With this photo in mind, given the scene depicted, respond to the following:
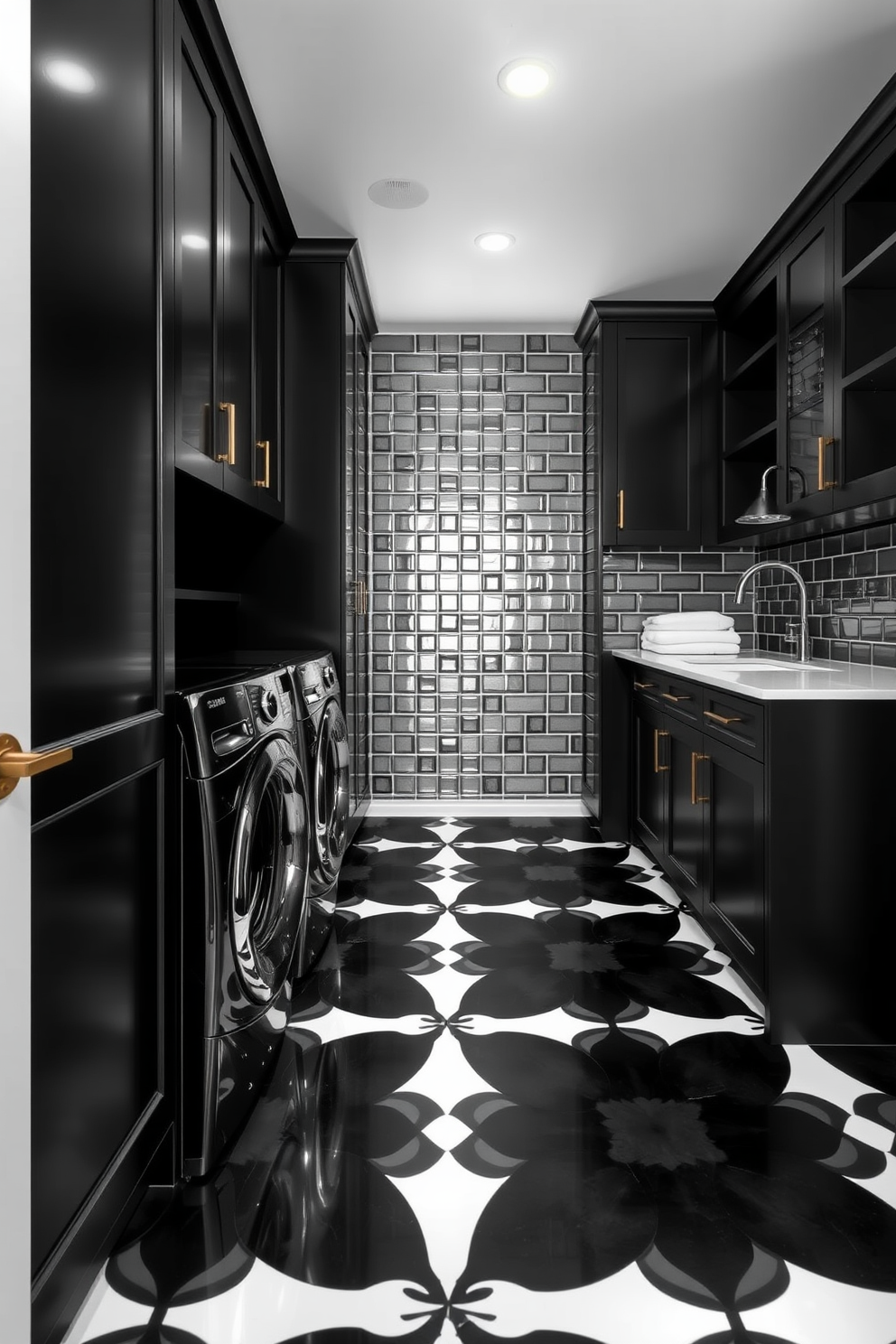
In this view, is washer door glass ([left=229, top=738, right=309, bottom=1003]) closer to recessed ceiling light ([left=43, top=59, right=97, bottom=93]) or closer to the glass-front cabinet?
recessed ceiling light ([left=43, top=59, right=97, bottom=93])

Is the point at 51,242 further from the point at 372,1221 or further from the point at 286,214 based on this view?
the point at 286,214

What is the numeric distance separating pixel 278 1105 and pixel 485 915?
1241 millimetres

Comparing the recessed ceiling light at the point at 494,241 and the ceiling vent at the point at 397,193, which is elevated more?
the recessed ceiling light at the point at 494,241

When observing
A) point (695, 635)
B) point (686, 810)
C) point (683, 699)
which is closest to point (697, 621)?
point (695, 635)

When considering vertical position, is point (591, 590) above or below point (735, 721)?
above

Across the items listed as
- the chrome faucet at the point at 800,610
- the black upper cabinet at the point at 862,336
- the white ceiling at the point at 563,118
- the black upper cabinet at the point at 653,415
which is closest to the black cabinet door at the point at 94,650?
the white ceiling at the point at 563,118

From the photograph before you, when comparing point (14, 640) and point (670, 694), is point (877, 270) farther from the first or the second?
point (14, 640)

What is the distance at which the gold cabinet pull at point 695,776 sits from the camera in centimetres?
269

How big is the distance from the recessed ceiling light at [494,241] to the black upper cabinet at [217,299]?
0.83 metres

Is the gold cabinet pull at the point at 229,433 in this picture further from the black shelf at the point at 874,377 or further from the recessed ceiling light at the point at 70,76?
the black shelf at the point at 874,377

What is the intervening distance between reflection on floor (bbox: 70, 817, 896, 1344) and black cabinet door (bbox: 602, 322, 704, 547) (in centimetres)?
214

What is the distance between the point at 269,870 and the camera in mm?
1933

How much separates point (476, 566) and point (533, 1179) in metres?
3.23

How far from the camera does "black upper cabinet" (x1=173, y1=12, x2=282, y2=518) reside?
1.87 meters
